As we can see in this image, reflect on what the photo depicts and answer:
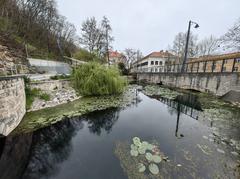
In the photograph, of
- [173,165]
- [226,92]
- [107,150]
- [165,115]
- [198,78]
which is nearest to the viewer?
[173,165]

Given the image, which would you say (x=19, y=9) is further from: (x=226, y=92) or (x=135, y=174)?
(x=226, y=92)

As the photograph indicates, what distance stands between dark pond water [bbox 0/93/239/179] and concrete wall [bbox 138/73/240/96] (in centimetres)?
488

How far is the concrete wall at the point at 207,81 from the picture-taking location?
7.83 m

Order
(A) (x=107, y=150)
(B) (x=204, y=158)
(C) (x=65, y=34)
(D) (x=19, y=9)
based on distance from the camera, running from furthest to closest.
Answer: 1. (C) (x=65, y=34)
2. (D) (x=19, y=9)
3. (A) (x=107, y=150)
4. (B) (x=204, y=158)

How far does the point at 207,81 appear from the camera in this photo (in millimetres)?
9781

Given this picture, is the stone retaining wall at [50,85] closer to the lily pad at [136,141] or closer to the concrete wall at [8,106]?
the concrete wall at [8,106]

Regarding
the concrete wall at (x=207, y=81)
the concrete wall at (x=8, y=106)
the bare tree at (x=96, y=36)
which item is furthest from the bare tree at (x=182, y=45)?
the concrete wall at (x=8, y=106)

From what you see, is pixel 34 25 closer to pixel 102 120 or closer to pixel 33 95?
pixel 33 95

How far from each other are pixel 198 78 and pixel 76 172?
1190 centimetres

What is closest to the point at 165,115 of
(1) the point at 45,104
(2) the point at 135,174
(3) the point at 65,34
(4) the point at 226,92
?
(2) the point at 135,174

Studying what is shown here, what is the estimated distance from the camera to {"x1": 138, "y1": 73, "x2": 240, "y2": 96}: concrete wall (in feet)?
25.7

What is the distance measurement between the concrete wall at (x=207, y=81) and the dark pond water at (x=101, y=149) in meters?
4.88

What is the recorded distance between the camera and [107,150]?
11.1 feet

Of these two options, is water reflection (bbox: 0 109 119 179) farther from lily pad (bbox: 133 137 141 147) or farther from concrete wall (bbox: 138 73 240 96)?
concrete wall (bbox: 138 73 240 96)
